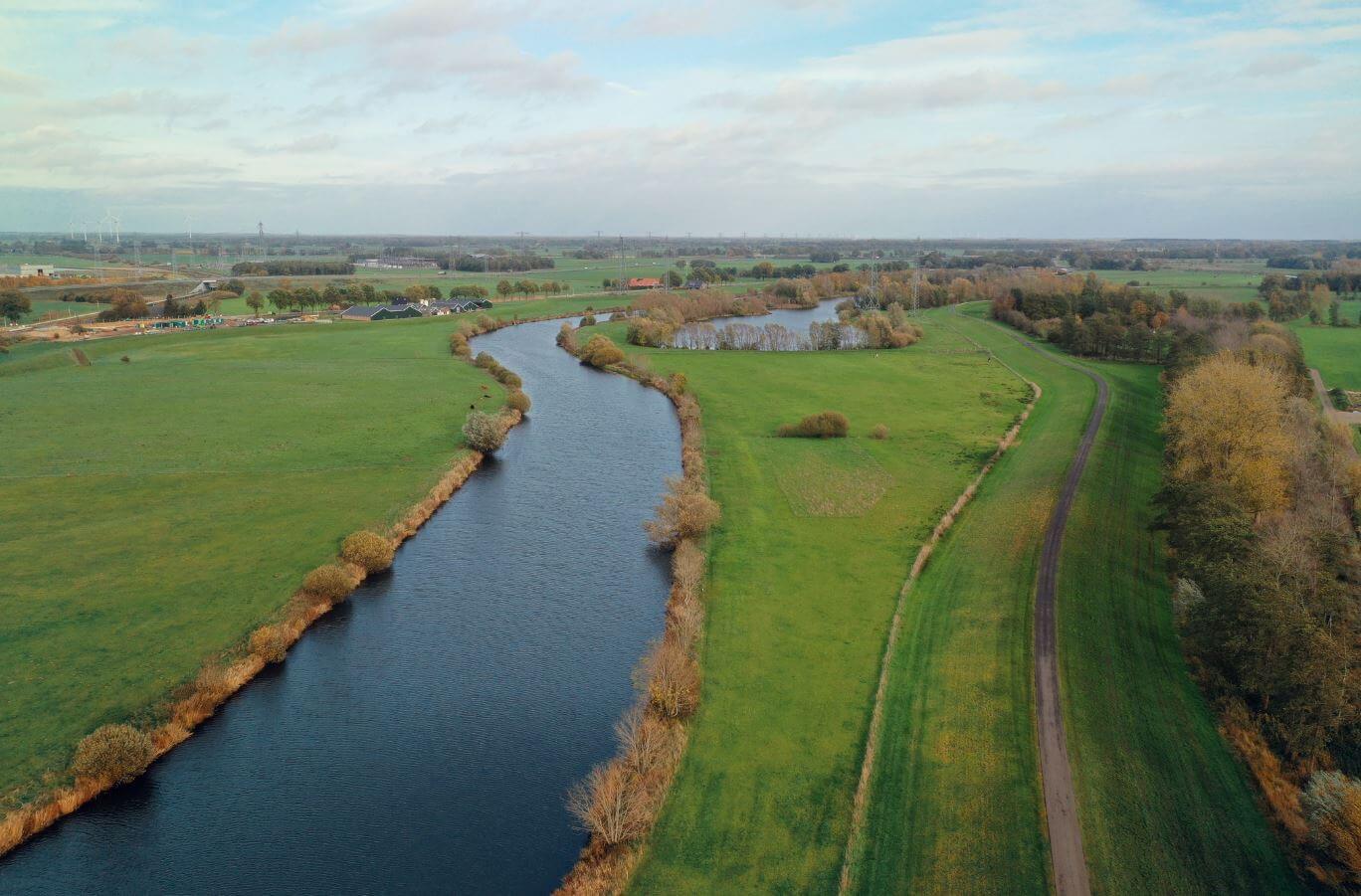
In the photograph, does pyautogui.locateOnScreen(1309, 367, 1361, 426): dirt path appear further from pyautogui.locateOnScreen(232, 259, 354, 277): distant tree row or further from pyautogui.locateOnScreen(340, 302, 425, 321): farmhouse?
pyautogui.locateOnScreen(232, 259, 354, 277): distant tree row

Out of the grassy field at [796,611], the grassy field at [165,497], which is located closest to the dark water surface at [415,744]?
the grassy field at [165,497]

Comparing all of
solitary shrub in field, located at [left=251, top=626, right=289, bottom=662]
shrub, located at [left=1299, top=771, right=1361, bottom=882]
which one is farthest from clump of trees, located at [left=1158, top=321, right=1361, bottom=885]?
solitary shrub in field, located at [left=251, top=626, right=289, bottom=662]

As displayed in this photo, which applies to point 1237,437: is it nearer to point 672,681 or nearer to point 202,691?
point 672,681

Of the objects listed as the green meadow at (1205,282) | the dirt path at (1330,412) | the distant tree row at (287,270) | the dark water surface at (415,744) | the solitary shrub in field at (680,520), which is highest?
the distant tree row at (287,270)

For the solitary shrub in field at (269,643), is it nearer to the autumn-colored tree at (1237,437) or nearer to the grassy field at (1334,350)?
the autumn-colored tree at (1237,437)

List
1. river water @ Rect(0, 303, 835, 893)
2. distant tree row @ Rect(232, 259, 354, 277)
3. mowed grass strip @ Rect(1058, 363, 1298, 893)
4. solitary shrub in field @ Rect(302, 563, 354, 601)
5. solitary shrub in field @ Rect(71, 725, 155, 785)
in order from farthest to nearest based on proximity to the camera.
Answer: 1. distant tree row @ Rect(232, 259, 354, 277)
2. solitary shrub in field @ Rect(302, 563, 354, 601)
3. solitary shrub in field @ Rect(71, 725, 155, 785)
4. river water @ Rect(0, 303, 835, 893)
5. mowed grass strip @ Rect(1058, 363, 1298, 893)

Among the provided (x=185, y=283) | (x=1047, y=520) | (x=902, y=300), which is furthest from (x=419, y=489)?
(x=185, y=283)
